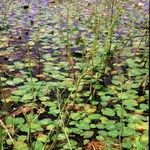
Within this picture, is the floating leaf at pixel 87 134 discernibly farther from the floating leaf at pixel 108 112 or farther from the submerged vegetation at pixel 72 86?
the floating leaf at pixel 108 112

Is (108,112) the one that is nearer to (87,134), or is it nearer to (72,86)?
(87,134)

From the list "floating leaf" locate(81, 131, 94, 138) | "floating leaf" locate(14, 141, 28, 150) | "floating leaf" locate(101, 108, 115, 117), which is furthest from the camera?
"floating leaf" locate(101, 108, 115, 117)

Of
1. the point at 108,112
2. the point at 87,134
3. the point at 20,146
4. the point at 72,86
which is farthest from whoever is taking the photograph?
the point at 72,86

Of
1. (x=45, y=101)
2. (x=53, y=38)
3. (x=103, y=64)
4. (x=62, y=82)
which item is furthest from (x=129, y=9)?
(x=45, y=101)

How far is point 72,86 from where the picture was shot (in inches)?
93.0

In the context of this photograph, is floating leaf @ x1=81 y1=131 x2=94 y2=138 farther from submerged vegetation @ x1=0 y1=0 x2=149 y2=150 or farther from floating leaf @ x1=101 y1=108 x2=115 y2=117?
floating leaf @ x1=101 y1=108 x2=115 y2=117

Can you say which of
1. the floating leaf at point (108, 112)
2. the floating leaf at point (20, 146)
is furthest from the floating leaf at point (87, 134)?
the floating leaf at point (20, 146)

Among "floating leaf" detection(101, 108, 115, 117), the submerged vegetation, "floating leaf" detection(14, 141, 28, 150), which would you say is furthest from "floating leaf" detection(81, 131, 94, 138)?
"floating leaf" detection(14, 141, 28, 150)

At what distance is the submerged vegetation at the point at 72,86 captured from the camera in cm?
180

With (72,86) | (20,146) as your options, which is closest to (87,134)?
(20,146)

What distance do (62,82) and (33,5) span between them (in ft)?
7.29

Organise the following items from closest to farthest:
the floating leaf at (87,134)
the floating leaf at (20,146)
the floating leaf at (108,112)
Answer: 1. the floating leaf at (20,146)
2. the floating leaf at (87,134)
3. the floating leaf at (108,112)

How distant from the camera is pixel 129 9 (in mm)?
4363

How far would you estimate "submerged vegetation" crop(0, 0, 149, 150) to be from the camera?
1804 millimetres
